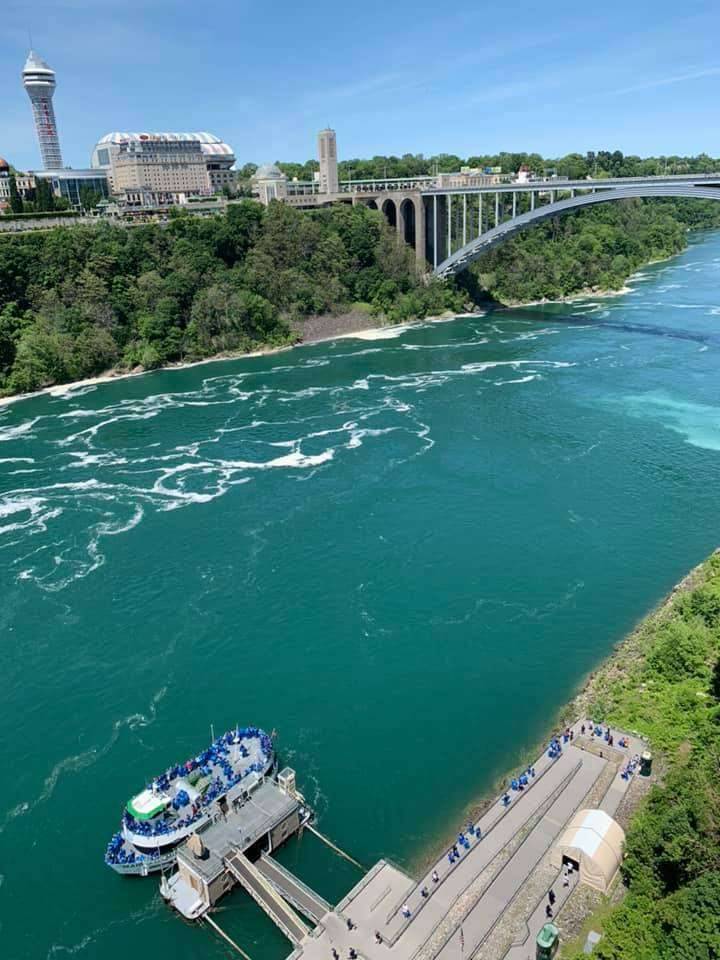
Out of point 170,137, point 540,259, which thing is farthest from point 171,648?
point 170,137

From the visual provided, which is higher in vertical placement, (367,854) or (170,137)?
(170,137)

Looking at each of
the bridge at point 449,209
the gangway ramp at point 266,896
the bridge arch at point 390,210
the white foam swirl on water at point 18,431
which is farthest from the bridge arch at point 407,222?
the gangway ramp at point 266,896

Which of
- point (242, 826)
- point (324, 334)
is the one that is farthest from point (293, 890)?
point (324, 334)

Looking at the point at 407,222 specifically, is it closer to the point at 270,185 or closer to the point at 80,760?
the point at 270,185

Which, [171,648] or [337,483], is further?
[337,483]

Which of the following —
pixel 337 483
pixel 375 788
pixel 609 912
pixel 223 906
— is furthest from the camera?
pixel 337 483

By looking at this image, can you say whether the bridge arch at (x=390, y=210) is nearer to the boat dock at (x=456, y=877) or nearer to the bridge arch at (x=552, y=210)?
the bridge arch at (x=552, y=210)

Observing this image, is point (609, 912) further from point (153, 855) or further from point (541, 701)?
point (153, 855)
